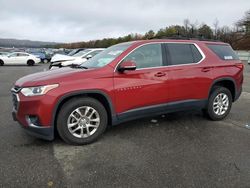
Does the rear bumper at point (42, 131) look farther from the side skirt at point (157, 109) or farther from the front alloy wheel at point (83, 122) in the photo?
the side skirt at point (157, 109)

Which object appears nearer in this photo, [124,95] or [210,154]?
[210,154]

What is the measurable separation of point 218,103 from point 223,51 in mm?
1170

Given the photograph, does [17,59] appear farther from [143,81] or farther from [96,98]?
[143,81]

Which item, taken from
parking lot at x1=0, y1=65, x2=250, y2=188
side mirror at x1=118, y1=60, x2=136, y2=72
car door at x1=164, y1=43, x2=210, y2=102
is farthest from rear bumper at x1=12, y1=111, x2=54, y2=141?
car door at x1=164, y1=43, x2=210, y2=102

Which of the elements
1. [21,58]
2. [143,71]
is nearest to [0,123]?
[143,71]

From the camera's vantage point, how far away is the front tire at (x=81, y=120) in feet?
12.0

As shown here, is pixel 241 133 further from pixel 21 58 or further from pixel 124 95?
pixel 21 58

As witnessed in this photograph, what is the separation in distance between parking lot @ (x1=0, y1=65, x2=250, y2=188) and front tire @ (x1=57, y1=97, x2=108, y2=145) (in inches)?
6.4

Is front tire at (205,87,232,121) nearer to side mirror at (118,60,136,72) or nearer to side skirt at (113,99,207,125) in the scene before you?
side skirt at (113,99,207,125)

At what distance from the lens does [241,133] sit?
4.39m

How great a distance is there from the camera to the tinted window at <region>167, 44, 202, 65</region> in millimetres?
4520

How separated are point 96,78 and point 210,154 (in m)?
2.11

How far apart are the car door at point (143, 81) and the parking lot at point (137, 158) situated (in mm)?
624

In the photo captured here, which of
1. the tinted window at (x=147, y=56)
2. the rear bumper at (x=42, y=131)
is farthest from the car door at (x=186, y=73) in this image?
the rear bumper at (x=42, y=131)
